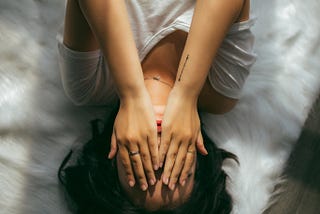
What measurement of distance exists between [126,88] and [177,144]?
4.5 inches

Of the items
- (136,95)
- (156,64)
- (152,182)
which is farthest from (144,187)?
(156,64)

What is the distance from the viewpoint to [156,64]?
35.0 inches

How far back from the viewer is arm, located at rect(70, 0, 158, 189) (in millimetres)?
750

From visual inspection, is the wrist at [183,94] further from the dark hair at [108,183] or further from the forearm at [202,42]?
the dark hair at [108,183]

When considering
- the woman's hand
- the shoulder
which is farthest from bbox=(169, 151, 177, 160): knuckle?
the shoulder

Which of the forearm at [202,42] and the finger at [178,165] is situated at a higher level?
the forearm at [202,42]

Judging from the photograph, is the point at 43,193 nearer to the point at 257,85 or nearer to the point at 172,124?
the point at 172,124

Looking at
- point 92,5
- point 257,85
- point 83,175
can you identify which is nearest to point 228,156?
point 257,85

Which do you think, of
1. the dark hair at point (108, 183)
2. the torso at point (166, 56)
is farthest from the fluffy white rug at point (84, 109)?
the torso at point (166, 56)

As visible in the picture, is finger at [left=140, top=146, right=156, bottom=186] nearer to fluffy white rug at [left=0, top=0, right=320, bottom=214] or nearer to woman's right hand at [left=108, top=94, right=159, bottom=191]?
woman's right hand at [left=108, top=94, right=159, bottom=191]

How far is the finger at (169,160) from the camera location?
743 mm

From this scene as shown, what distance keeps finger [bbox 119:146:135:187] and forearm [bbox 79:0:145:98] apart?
0.09 meters

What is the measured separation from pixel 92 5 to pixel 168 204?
1.01 feet

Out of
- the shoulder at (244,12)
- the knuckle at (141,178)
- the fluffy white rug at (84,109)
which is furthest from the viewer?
the fluffy white rug at (84,109)
